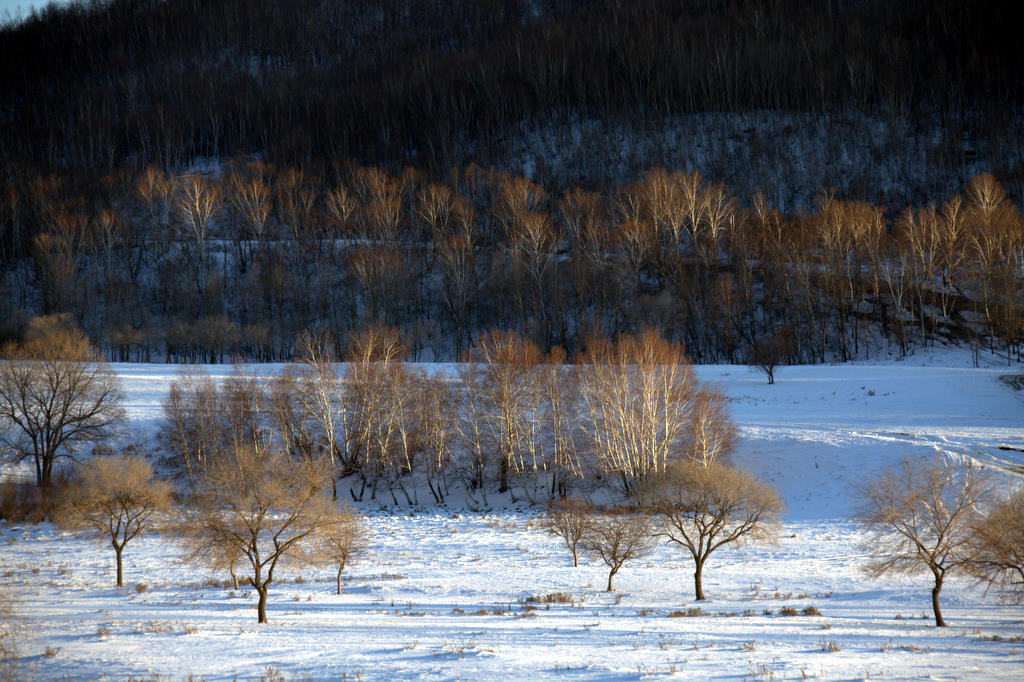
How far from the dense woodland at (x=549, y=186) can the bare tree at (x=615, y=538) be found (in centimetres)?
2797

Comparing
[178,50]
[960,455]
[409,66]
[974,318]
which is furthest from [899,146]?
[178,50]

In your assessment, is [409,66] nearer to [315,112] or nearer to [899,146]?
[315,112]

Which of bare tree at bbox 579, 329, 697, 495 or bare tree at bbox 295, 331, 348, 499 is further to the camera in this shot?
bare tree at bbox 295, 331, 348, 499

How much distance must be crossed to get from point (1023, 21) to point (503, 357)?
122m

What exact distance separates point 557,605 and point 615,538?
3.68 meters

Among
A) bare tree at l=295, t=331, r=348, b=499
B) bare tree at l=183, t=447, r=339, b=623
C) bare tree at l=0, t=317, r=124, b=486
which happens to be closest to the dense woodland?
bare tree at l=0, t=317, r=124, b=486

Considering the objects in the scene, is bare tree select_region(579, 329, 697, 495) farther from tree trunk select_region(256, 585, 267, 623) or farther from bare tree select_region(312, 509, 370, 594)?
tree trunk select_region(256, 585, 267, 623)

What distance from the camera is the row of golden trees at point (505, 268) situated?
59125mm

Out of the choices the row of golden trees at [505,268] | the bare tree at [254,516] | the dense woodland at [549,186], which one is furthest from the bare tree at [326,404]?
the dense woodland at [549,186]

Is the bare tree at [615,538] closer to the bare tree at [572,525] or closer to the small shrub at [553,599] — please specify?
the bare tree at [572,525]

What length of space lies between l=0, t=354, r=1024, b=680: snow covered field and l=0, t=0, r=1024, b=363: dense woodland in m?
15.4

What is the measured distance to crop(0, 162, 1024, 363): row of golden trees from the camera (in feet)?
194

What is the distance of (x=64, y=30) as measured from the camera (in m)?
174

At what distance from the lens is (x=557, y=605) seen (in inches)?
792
